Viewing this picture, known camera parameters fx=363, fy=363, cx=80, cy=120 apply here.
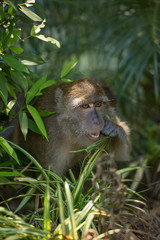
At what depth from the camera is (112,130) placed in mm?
3475

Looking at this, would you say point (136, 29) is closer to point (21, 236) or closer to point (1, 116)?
point (1, 116)

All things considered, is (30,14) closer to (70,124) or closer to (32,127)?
(32,127)

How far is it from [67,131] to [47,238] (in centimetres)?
143

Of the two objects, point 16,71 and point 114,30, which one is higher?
point 16,71

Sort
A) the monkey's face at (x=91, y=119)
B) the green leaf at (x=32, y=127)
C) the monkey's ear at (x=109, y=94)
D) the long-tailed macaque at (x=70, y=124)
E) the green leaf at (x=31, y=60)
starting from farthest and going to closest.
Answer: the monkey's ear at (x=109, y=94)
the long-tailed macaque at (x=70, y=124)
the monkey's face at (x=91, y=119)
the green leaf at (x=32, y=127)
the green leaf at (x=31, y=60)

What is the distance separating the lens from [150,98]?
22.0ft

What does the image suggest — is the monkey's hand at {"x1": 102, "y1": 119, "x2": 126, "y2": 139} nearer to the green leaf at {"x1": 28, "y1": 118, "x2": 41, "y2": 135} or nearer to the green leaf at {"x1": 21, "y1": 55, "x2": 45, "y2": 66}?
the green leaf at {"x1": 28, "y1": 118, "x2": 41, "y2": 135}

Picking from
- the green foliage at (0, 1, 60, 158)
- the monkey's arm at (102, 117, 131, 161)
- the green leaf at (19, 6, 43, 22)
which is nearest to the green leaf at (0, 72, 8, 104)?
the green foliage at (0, 1, 60, 158)

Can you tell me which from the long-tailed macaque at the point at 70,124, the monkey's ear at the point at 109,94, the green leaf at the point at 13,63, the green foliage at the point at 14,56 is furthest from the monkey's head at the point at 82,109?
the green leaf at the point at 13,63

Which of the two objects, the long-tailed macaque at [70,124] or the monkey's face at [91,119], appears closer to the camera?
the monkey's face at [91,119]

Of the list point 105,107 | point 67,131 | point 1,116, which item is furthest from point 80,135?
point 1,116

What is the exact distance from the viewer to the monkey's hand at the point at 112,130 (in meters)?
3.43

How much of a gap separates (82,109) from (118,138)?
1.61 feet

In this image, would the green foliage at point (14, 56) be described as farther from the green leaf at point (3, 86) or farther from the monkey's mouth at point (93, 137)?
the monkey's mouth at point (93, 137)
